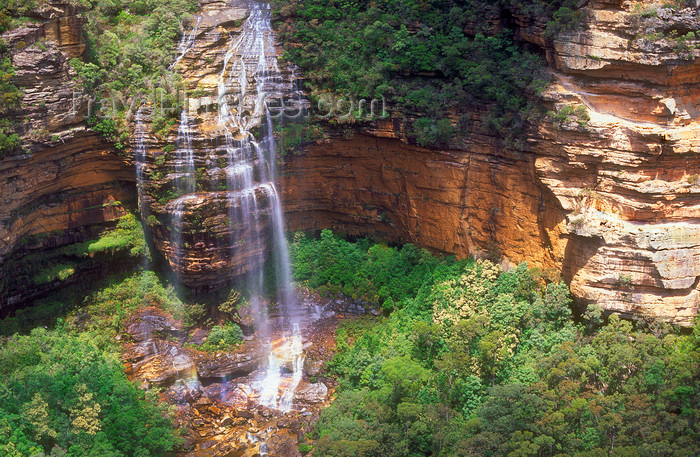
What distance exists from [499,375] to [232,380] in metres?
9.97

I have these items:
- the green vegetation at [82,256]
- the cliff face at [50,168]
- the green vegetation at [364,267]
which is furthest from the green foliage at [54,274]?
the green vegetation at [364,267]

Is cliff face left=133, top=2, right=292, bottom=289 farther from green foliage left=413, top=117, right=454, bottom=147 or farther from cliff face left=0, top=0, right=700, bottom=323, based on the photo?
green foliage left=413, top=117, right=454, bottom=147

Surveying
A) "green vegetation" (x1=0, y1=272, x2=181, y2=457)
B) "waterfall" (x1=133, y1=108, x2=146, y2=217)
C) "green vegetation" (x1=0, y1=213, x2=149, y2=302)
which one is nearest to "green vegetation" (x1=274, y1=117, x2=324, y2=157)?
"waterfall" (x1=133, y1=108, x2=146, y2=217)

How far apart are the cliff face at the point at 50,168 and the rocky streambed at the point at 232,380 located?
4383 millimetres

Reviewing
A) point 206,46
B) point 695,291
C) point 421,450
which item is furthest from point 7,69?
point 695,291

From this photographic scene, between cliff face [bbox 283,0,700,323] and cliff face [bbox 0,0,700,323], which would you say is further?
cliff face [bbox 0,0,700,323]

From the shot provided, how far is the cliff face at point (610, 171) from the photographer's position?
19953mm

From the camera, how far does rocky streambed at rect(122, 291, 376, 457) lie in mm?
23016

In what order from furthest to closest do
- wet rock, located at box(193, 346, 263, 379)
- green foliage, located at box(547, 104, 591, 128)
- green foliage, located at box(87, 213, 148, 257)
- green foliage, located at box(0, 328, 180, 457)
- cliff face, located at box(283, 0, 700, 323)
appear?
green foliage, located at box(87, 213, 148, 257) → wet rock, located at box(193, 346, 263, 379) → green foliage, located at box(547, 104, 591, 128) → cliff face, located at box(283, 0, 700, 323) → green foliage, located at box(0, 328, 180, 457)

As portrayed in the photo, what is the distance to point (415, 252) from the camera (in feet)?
89.3

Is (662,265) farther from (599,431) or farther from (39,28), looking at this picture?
(39,28)

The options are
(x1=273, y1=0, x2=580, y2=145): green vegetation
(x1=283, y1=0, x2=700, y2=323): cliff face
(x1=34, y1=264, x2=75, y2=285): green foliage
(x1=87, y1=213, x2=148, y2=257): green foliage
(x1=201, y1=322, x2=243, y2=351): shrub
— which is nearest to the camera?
(x1=283, y1=0, x2=700, y2=323): cliff face

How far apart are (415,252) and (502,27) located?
9212 millimetres

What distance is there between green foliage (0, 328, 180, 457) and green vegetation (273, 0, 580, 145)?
1327 centimetres
